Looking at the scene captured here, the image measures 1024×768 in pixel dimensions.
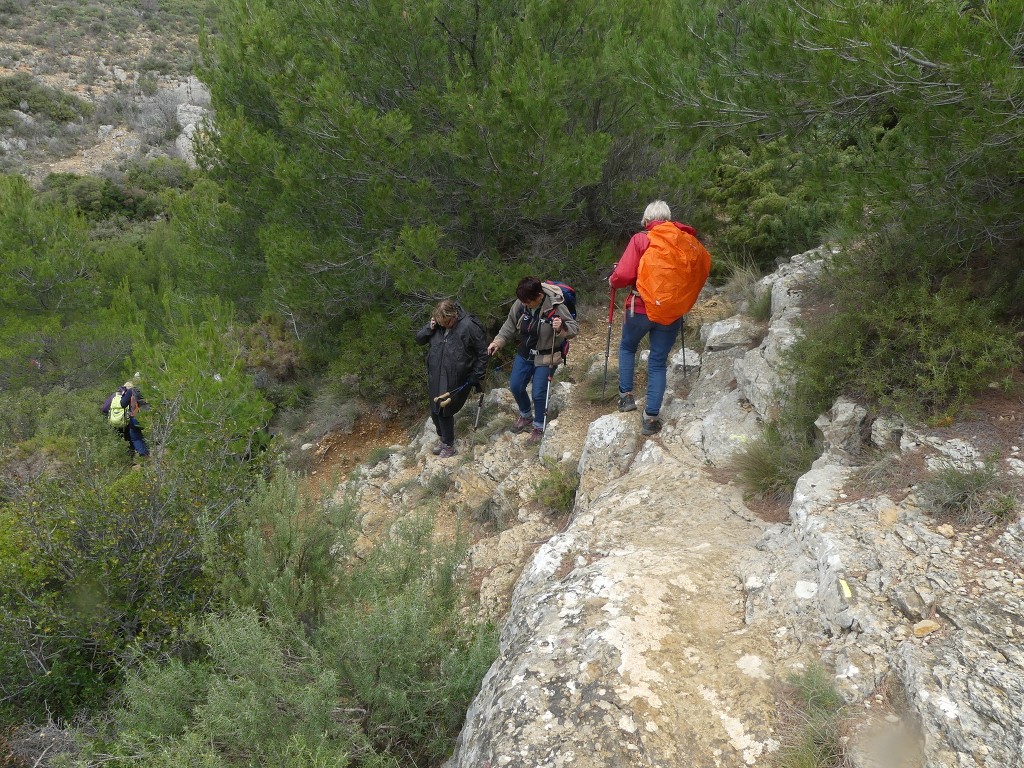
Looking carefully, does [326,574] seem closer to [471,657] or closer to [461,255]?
[471,657]

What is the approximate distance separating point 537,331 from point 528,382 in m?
0.76

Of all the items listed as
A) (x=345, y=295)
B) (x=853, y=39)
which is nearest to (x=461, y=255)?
(x=345, y=295)

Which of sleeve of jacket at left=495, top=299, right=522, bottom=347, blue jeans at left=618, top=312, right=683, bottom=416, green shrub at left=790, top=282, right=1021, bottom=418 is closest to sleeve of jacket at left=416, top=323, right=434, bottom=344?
sleeve of jacket at left=495, top=299, right=522, bottom=347

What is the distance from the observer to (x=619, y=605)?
9.00 feet

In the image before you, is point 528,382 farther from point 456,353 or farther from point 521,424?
point 456,353

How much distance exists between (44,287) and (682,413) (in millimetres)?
11977

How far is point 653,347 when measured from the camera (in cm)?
454

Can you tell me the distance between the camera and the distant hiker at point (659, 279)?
4.14 meters

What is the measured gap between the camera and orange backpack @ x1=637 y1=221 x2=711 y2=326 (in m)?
4.14

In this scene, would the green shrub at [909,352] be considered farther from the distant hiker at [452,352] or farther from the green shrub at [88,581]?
the green shrub at [88,581]

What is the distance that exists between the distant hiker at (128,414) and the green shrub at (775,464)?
7089 millimetres

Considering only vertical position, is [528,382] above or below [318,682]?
below

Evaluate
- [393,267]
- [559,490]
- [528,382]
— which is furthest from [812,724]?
[393,267]

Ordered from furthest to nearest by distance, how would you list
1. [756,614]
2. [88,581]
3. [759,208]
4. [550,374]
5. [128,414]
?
[128,414] < [759,208] < [550,374] < [88,581] < [756,614]
